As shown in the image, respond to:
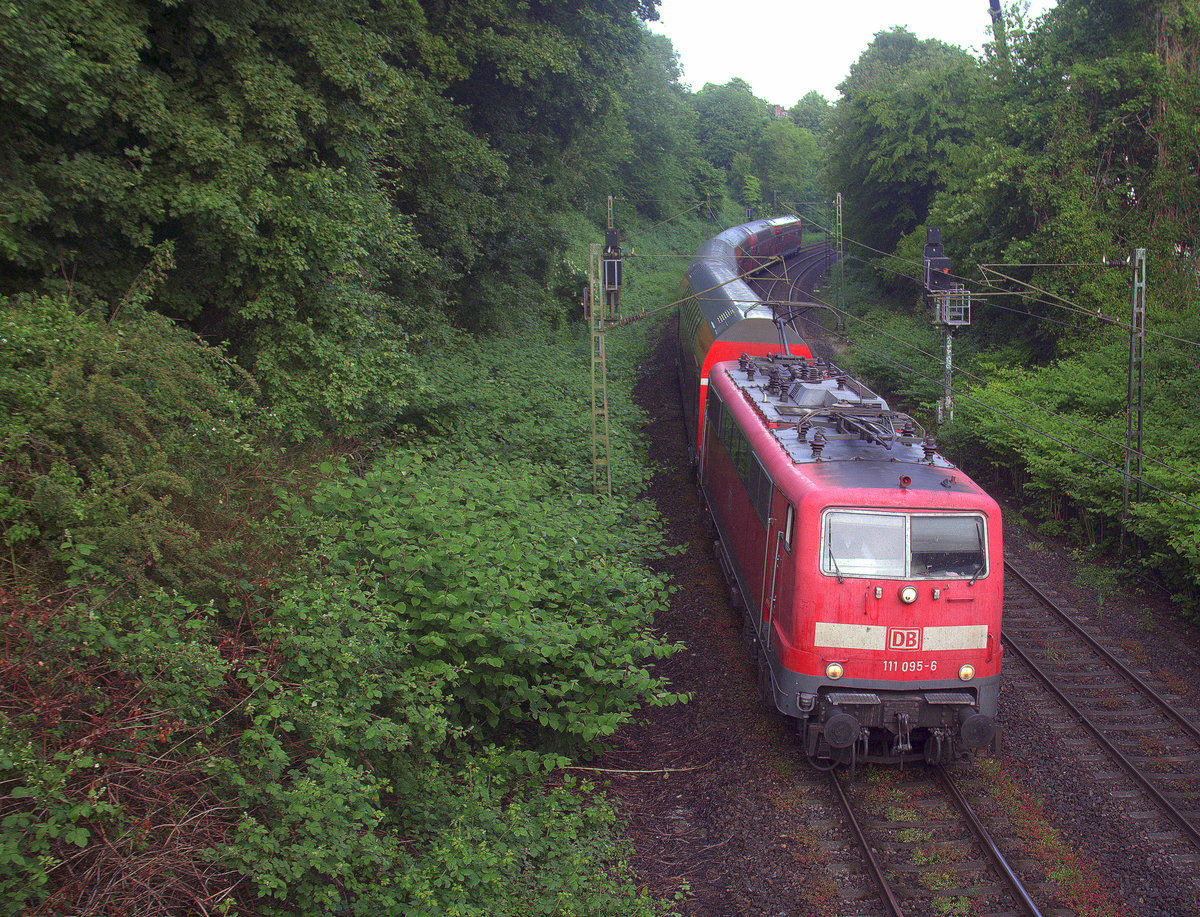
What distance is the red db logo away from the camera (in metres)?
7.21

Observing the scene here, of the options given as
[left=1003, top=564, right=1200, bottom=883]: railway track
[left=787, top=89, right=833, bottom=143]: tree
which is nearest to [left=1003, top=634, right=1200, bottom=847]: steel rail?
[left=1003, top=564, right=1200, bottom=883]: railway track

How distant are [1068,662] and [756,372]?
5984mm

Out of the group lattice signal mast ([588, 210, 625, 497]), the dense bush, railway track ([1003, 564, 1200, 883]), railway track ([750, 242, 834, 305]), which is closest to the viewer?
the dense bush

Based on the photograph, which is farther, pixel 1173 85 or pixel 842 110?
pixel 842 110

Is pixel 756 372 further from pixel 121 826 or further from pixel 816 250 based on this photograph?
pixel 816 250

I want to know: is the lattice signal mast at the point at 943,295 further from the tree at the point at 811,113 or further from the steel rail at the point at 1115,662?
the tree at the point at 811,113

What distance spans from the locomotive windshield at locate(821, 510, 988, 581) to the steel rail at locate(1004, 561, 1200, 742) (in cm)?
403

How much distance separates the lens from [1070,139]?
20.9m

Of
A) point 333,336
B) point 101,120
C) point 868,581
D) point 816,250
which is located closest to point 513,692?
point 868,581

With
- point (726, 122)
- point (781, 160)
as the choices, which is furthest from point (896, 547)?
point (781, 160)

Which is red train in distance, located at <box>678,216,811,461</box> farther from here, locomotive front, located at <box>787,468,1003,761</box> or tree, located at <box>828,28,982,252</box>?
tree, located at <box>828,28,982,252</box>

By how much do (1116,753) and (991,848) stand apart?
2631mm

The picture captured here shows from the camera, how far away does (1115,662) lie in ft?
33.7

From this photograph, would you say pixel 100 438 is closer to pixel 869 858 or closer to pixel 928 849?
pixel 869 858
